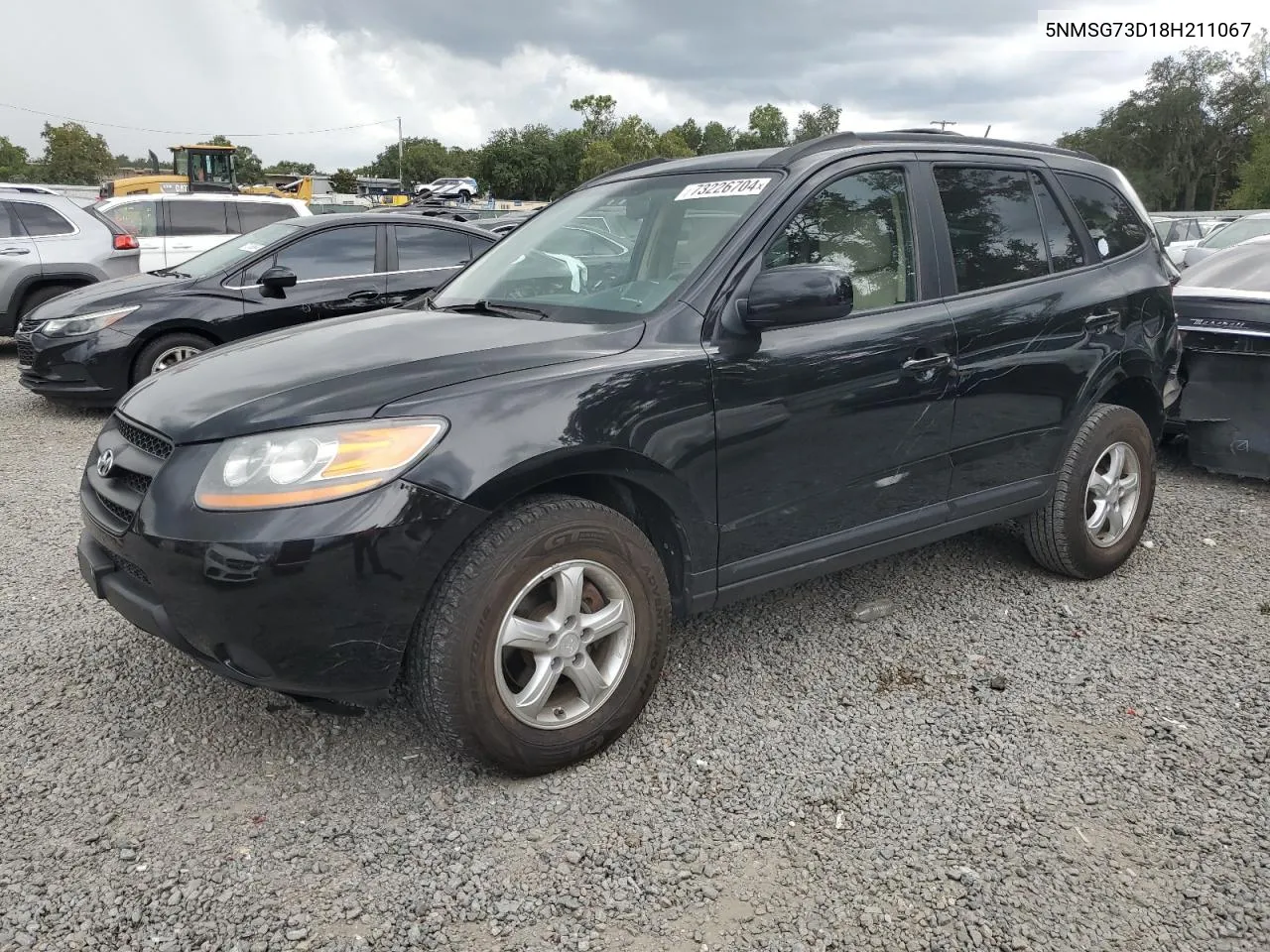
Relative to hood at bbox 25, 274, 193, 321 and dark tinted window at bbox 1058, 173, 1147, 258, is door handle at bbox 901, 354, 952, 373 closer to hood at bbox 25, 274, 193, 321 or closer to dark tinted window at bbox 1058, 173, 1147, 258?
dark tinted window at bbox 1058, 173, 1147, 258

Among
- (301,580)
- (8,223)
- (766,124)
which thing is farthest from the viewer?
(766,124)

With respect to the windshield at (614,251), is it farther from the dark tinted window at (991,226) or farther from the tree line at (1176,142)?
the tree line at (1176,142)

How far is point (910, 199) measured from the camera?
11.7ft

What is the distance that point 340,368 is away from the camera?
2758mm

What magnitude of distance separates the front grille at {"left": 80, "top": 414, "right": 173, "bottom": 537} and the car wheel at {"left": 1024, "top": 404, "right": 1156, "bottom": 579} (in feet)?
11.0

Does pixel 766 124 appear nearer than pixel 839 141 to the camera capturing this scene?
No

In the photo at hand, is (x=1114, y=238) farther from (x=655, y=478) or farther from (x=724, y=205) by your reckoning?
(x=655, y=478)

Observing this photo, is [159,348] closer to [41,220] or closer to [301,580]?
[41,220]

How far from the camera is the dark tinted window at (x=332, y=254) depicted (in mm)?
7578

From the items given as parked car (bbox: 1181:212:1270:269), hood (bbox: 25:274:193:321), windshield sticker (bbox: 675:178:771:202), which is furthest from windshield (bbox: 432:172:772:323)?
parked car (bbox: 1181:212:1270:269)

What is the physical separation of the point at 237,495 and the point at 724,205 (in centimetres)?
181

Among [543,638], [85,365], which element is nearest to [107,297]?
[85,365]

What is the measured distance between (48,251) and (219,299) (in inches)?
150

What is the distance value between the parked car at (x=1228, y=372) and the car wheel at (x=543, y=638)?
14.1 feet
